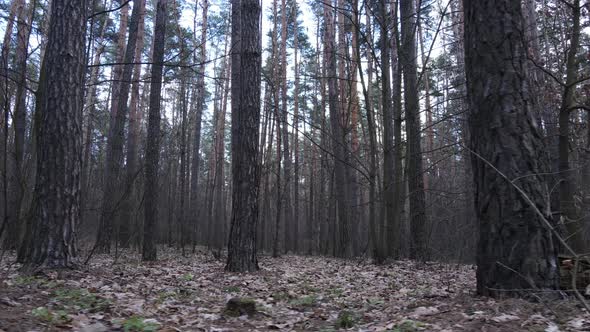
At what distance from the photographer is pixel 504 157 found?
13.5 feet

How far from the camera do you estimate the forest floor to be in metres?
3.38

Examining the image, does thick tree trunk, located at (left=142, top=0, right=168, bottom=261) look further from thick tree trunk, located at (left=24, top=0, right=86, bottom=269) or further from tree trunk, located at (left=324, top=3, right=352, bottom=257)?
tree trunk, located at (left=324, top=3, right=352, bottom=257)

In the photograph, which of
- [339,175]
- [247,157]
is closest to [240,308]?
[247,157]

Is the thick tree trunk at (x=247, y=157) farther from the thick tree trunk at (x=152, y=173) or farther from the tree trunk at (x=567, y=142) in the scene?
the tree trunk at (x=567, y=142)

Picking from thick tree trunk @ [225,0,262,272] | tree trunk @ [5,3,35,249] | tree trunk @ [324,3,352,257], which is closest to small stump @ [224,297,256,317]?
tree trunk @ [5,3,35,249]

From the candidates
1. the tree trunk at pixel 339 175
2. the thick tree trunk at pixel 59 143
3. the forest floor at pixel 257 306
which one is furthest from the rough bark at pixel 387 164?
the thick tree trunk at pixel 59 143

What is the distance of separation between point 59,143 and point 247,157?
10.4ft

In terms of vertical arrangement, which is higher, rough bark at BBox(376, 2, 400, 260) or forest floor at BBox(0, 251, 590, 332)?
rough bark at BBox(376, 2, 400, 260)

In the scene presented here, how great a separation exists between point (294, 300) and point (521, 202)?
2838 millimetres

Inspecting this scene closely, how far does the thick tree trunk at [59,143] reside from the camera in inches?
219

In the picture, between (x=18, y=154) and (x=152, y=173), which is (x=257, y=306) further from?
(x=152, y=173)

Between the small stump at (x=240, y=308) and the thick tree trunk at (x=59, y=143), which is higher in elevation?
the thick tree trunk at (x=59, y=143)

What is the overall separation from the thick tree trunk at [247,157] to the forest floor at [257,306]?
0.74 meters

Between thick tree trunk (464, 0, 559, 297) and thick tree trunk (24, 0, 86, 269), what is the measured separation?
489cm
